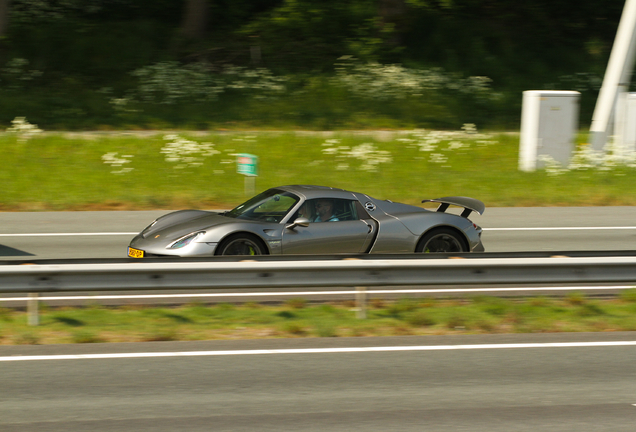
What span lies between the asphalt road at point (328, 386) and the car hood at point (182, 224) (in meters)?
3.13

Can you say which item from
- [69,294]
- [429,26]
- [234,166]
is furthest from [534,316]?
[429,26]

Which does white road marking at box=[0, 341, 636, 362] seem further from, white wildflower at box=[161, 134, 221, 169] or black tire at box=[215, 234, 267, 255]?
white wildflower at box=[161, 134, 221, 169]

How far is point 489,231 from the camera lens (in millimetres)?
13617

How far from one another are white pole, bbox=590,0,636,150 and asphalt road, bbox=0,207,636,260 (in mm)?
4650

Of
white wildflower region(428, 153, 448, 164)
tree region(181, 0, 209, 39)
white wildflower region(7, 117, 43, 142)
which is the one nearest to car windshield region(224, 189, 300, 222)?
white wildflower region(428, 153, 448, 164)

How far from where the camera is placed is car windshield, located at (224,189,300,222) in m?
9.59

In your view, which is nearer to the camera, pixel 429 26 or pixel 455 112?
pixel 455 112

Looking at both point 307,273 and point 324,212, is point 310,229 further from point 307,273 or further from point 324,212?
point 307,273

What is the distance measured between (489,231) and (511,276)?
249 inches

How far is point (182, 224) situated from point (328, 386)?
4831 millimetres

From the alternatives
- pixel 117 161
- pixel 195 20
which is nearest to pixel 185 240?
pixel 117 161

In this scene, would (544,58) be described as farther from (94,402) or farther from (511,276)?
(94,402)

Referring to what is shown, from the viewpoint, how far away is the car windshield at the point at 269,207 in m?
9.59

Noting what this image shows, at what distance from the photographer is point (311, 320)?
719 centimetres
